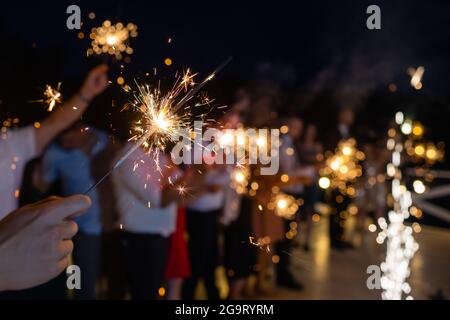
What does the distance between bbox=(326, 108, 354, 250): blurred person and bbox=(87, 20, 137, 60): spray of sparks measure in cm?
475

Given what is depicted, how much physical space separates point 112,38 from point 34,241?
1.87m

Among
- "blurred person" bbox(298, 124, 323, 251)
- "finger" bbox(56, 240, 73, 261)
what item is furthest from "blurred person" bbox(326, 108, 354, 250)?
"finger" bbox(56, 240, 73, 261)

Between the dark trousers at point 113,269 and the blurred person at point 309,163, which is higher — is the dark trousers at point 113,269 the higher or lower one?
the lower one

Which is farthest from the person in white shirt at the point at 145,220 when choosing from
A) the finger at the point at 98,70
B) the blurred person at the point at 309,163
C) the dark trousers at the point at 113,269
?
the blurred person at the point at 309,163

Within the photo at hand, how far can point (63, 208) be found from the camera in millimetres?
983

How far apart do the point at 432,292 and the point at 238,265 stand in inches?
80.8

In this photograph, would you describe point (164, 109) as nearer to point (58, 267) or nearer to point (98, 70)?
point (98, 70)

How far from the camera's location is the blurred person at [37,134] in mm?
2564

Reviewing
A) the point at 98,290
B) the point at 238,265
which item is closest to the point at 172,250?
the point at 238,265

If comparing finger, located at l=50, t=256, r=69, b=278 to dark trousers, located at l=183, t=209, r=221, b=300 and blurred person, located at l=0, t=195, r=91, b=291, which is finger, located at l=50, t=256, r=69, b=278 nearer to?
blurred person, located at l=0, t=195, r=91, b=291

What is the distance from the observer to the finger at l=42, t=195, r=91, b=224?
97cm

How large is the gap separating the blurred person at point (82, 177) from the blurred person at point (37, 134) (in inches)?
18.4

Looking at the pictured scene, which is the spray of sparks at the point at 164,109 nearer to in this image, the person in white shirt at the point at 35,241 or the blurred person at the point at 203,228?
the person in white shirt at the point at 35,241
